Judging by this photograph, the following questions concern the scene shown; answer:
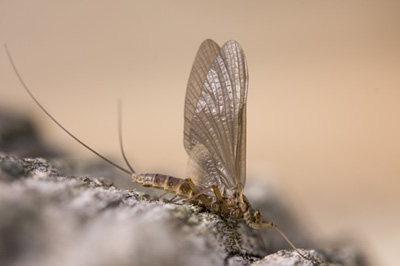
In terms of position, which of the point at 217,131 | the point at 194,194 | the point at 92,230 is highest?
the point at 217,131

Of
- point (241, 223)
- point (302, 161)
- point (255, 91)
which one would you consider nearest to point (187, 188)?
point (241, 223)

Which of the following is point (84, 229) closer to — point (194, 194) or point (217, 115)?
point (194, 194)

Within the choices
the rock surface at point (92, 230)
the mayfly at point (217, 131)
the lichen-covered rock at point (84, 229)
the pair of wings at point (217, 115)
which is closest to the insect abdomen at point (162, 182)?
the mayfly at point (217, 131)

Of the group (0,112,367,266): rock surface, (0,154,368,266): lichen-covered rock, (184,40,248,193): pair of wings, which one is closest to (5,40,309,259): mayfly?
(184,40,248,193): pair of wings

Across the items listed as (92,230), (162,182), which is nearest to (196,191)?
(162,182)

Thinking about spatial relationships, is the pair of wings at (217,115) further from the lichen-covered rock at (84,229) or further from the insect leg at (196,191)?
the lichen-covered rock at (84,229)

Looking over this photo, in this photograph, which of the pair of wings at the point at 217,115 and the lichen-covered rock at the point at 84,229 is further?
the pair of wings at the point at 217,115

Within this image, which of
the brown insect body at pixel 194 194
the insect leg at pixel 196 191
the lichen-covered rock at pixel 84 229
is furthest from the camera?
the brown insect body at pixel 194 194
